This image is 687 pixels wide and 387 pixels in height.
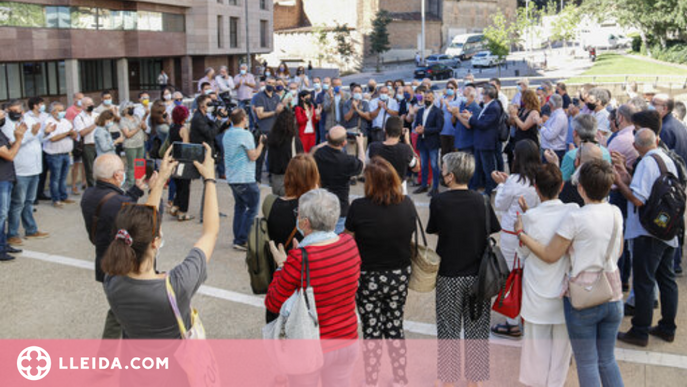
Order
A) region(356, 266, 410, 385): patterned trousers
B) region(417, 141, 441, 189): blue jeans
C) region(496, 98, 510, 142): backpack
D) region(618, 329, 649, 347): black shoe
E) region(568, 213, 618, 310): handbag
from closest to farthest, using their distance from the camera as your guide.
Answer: region(568, 213, 618, 310): handbag, region(356, 266, 410, 385): patterned trousers, region(618, 329, 649, 347): black shoe, region(496, 98, 510, 142): backpack, region(417, 141, 441, 189): blue jeans

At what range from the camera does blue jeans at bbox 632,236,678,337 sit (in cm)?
565

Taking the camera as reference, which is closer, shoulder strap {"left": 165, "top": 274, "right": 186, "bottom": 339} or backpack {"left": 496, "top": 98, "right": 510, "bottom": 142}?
shoulder strap {"left": 165, "top": 274, "right": 186, "bottom": 339}

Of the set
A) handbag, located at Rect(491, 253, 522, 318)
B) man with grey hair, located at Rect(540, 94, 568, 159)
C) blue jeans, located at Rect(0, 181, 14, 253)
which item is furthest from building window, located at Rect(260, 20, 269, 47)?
handbag, located at Rect(491, 253, 522, 318)

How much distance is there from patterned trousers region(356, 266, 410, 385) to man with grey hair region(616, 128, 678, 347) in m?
2.30

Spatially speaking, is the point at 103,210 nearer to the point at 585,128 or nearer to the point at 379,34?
the point at 585,128

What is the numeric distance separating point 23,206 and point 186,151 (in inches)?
215

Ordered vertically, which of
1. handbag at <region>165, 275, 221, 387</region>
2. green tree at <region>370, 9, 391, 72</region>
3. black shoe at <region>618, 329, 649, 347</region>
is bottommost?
black shoe at <region>618, 329, 649, 347</region>

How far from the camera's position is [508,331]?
6.06 meters

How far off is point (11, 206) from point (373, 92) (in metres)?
8.47

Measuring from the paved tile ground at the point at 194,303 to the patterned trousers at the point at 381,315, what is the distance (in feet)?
3.23

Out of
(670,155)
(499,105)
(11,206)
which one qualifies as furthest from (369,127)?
(670,155)

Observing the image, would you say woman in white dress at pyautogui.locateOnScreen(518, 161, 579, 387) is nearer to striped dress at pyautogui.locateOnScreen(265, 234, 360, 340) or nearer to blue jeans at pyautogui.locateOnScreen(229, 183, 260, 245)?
striped dress at pyautogui.locateOnScreen(265, 234, 360, 340)

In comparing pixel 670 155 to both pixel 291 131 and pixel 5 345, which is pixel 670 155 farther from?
pixel 5 345

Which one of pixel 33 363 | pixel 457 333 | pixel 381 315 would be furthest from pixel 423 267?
pixel 33 363
